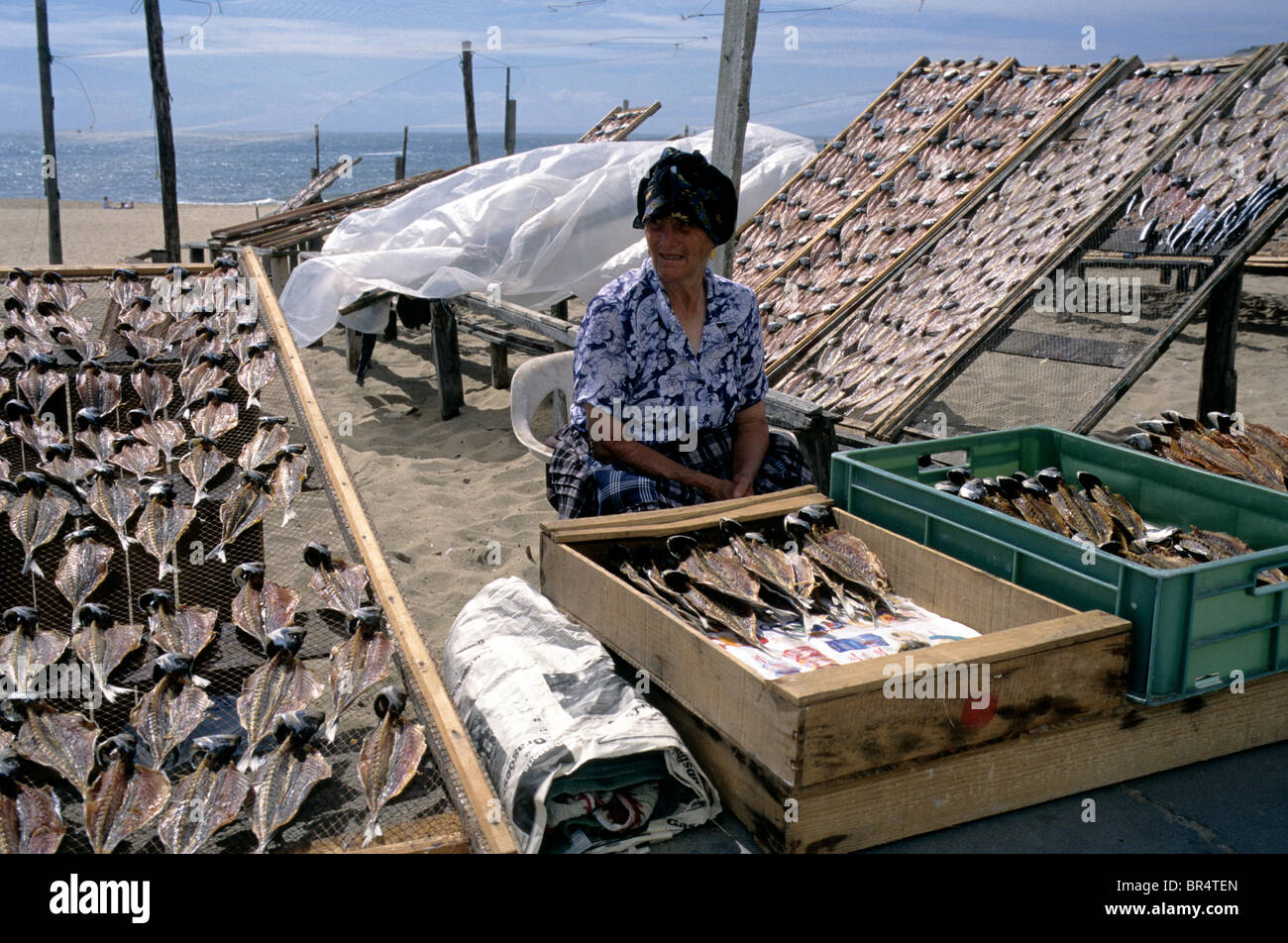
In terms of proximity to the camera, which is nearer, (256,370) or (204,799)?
(204,799)

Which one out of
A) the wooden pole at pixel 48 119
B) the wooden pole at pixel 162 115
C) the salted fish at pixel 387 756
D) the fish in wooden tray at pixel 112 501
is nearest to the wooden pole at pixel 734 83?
the fish in wooden tray at pixel 112 501

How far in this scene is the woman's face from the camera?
3334mm

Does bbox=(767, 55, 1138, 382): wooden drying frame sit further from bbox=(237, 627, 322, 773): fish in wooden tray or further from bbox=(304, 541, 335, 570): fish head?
bbox=(237, 627, 322, 773): fish in wooden tray

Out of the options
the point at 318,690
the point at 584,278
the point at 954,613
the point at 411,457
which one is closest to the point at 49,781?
the point at 318,690

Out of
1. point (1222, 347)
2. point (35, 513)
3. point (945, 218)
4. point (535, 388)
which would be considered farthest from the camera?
point (945, 218)

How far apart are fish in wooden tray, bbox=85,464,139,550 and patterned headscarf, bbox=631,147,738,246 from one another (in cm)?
168

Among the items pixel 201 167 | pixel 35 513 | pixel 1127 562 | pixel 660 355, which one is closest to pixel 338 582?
pixel 35 513

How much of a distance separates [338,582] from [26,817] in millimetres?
904

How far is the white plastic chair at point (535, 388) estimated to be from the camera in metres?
4.55

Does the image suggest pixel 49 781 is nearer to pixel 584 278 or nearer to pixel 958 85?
pixel 584 278

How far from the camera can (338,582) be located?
2604mm

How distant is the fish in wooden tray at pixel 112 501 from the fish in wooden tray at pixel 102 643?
1.48ft

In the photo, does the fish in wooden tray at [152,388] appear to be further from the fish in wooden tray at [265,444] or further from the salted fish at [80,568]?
the salted fish at [80,568]

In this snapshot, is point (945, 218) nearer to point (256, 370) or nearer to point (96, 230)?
point (256, 370)
